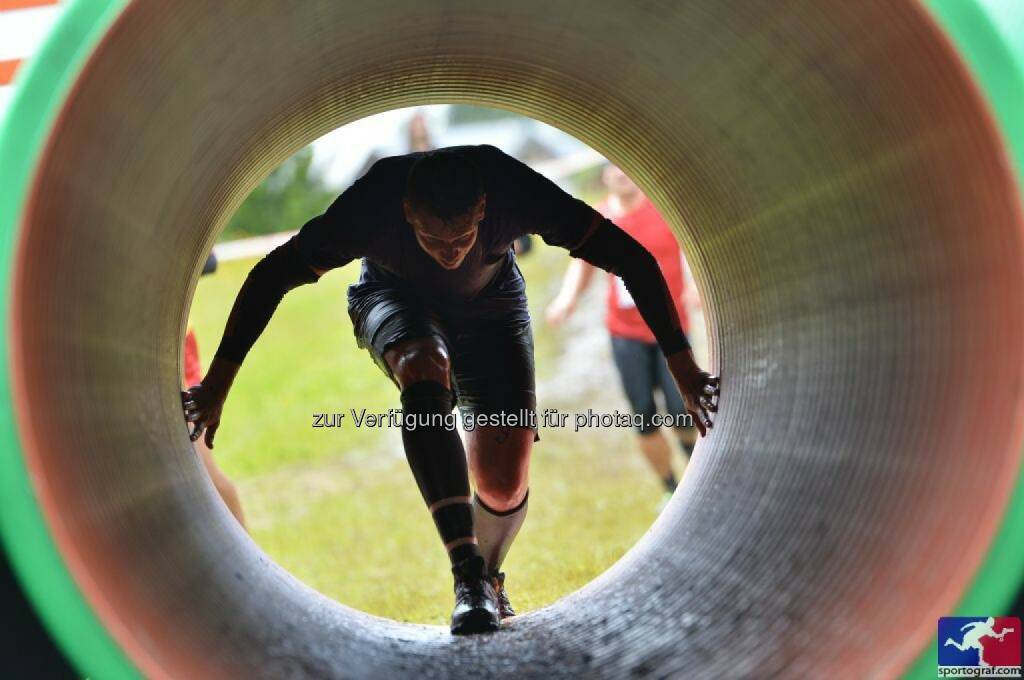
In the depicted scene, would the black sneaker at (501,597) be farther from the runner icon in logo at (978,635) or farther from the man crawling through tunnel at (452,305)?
the runner icon in logo at (978,635)

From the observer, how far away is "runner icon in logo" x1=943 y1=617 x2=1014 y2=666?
6.22ft

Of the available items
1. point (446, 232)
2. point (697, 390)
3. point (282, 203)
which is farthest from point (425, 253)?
point (282, 203)

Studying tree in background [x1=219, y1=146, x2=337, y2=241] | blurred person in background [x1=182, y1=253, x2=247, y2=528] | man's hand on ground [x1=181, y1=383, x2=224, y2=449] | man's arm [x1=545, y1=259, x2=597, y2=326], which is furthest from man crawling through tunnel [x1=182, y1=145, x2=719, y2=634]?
tree in background [x1=219, y1=146, x2=337, y2=241]

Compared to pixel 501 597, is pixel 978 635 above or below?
below

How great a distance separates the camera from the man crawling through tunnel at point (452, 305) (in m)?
3.06

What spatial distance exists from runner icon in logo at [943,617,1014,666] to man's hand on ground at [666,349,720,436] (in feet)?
4.30

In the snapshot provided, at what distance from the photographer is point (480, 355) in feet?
11.3

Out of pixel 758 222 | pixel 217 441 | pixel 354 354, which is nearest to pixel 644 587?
pixel 758 222

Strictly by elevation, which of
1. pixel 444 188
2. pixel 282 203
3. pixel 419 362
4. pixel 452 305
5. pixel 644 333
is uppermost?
pixel 282 203

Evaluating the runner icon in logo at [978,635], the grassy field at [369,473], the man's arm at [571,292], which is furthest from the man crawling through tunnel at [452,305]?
the man's arm at [571,292]

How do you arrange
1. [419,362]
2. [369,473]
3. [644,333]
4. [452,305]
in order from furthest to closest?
[369,473], [644,333], [452,305], [419,362]

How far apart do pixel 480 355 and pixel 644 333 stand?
6.86ft

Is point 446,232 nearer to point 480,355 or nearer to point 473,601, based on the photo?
point 480,355

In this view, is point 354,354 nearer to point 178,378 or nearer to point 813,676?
point 178,378
